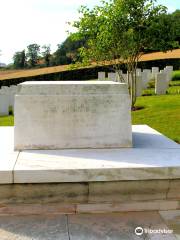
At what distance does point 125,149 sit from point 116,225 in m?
1.20

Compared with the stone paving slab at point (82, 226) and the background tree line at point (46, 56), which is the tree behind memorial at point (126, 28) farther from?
the background tree line at point (46, 56)

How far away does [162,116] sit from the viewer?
27.9 ft

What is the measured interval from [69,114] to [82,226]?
1.39 meters

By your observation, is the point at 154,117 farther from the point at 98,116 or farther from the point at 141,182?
the point at 141,182

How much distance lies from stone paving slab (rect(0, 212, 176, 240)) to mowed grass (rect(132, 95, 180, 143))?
327 centimetres

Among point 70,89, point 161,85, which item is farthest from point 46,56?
point 70,89

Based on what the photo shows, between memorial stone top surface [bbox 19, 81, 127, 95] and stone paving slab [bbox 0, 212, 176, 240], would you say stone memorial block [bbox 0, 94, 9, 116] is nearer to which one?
memorial stone top surface [bbox 19, 81, 127, 95]

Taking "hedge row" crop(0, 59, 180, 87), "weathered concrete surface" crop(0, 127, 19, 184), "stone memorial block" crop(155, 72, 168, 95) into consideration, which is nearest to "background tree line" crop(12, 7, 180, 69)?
"hedge row" crop(0, 59, 180, 87)

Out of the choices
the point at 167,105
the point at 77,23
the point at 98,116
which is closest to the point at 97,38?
the point at 77,23

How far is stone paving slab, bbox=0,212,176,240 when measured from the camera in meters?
2.70

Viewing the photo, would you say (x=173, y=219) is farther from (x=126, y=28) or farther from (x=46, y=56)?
(x=46, y=56)

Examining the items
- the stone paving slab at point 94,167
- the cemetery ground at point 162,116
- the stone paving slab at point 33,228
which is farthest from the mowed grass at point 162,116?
the stone paving slab at point 33,228

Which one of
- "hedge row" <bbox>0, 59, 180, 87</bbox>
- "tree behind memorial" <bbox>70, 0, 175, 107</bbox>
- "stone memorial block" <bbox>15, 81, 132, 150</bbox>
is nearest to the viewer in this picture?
"stone memorial block" <bbox>15, 81, 132, 150</bbox>

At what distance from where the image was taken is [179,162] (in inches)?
132
